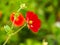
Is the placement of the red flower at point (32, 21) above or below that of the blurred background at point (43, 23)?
above

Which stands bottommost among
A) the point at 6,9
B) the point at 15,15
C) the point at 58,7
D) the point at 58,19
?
the point at 58,19

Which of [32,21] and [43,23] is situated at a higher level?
[32,21]

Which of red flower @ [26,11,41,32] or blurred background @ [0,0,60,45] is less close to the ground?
red flower @ [26,11,41,32]

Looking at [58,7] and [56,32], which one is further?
[58,7]

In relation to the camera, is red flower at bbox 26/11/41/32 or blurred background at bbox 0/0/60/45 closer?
red flower at bbox 26/11/41/32

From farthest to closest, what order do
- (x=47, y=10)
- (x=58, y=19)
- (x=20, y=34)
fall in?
(x=58, y=19), (x=47, y=10), (x=20, y=34)

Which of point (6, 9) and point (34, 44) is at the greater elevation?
point (6, 9)

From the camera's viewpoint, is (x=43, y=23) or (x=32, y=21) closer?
(x=32, y=21)

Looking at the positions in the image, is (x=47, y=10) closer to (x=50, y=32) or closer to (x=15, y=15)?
(x=50, y=32)

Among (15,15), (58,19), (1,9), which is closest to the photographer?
(15,15)

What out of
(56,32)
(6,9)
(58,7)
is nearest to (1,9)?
(6,9)

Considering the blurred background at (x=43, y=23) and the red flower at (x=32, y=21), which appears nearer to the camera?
the red flower at (x=32, y=21)
